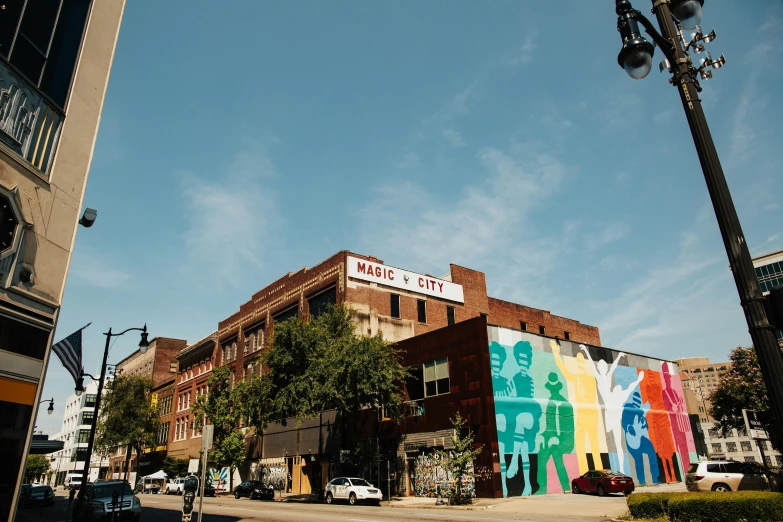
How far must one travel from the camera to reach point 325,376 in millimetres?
31375

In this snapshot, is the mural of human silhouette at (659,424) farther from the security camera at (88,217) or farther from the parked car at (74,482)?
the security camera at (88,217)

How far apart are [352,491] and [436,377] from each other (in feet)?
27.9

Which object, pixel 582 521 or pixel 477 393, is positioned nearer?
pixel 582 521

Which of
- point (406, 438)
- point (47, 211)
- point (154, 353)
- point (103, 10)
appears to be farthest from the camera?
point (154, 353)

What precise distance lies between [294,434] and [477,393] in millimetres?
Result: 20363

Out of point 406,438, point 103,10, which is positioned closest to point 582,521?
point 406,438

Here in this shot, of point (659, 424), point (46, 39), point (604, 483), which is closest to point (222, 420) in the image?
point (604, 483)

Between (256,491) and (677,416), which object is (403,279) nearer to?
(256,491)

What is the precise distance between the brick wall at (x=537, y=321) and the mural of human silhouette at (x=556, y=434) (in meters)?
16.1

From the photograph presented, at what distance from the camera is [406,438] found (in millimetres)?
33906

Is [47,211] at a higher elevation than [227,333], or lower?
lower

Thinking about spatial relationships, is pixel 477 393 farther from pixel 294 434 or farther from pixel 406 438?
pixel 294 434

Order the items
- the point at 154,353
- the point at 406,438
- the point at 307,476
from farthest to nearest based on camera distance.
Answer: the point at 154,353
the point at 307,476
the point at 406,438

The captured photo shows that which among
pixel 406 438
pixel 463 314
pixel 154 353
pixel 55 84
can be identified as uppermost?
pixel 154 353
